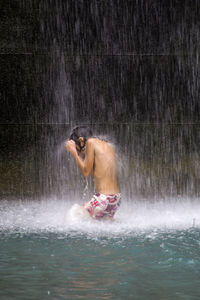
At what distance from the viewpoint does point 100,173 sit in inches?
239

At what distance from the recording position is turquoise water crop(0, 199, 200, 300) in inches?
145

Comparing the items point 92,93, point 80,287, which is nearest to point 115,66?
point 92,93

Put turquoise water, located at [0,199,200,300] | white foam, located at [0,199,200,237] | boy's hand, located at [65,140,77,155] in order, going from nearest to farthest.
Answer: turquoise water, located at [0,199,200,300]
white foam, located at [0,199,200,237]
boy's hand, located at [65,140,77,155]

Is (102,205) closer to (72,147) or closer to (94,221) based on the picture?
(94,221)

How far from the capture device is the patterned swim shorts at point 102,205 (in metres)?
5.92

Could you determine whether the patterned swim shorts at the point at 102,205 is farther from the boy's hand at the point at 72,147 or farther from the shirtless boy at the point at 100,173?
the boy's hand at the point at 72,147

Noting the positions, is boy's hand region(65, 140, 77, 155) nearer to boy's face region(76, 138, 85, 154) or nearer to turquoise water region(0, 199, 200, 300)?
boy's face region(76, 138, 85, 154)

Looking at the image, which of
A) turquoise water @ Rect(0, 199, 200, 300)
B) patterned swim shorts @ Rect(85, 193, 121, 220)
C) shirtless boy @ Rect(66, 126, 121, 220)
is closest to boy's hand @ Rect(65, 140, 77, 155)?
shirtless boy @ Rect(66, 126, 121, 220)

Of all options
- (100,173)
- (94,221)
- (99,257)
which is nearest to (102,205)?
(94,221)

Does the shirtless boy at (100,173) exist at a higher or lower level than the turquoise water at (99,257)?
higher

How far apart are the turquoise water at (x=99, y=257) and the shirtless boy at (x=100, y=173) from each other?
0.59ft

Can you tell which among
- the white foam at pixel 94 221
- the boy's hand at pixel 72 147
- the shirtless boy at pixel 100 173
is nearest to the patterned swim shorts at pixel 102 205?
the shirtless boy at pixel 100 173

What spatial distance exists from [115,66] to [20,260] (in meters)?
5.26

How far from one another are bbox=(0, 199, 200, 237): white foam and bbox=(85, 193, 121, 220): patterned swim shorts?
0.33 feet
